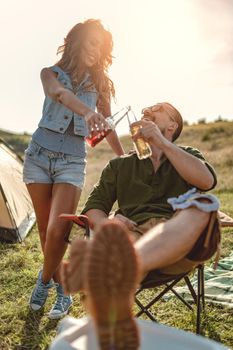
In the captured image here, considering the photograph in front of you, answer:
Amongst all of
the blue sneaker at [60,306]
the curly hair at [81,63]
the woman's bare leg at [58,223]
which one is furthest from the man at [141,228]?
the blue sneaker at [60,306]

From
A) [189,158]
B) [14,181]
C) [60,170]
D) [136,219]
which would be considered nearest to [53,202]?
[60,170]

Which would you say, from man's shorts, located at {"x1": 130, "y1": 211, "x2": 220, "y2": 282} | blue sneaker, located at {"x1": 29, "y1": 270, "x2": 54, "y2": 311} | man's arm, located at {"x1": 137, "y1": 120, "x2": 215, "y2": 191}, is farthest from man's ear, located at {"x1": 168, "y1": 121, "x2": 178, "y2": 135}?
blue sneaker, located at {"x1": 29, "y1": 270, "x2": 54, "y2": 311}

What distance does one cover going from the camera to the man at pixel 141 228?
71.4 inches

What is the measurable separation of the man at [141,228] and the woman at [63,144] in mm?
236

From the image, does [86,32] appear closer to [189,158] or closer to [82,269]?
[189,158]

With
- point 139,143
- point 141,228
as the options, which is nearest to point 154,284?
point 141,228

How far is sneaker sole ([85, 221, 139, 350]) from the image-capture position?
180 cm

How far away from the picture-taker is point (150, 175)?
358 centimetres

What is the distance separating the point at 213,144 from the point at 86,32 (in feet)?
59.8

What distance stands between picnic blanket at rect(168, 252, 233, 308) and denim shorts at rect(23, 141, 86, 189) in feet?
4.56

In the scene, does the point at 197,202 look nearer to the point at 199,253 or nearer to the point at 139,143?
the point at 199,253

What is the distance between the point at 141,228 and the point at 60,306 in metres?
1.08

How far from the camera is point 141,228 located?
3297 mm

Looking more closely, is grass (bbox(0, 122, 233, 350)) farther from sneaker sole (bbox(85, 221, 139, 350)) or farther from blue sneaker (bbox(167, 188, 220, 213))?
sneaker sole (bbox(85, 221, 139, 350))
